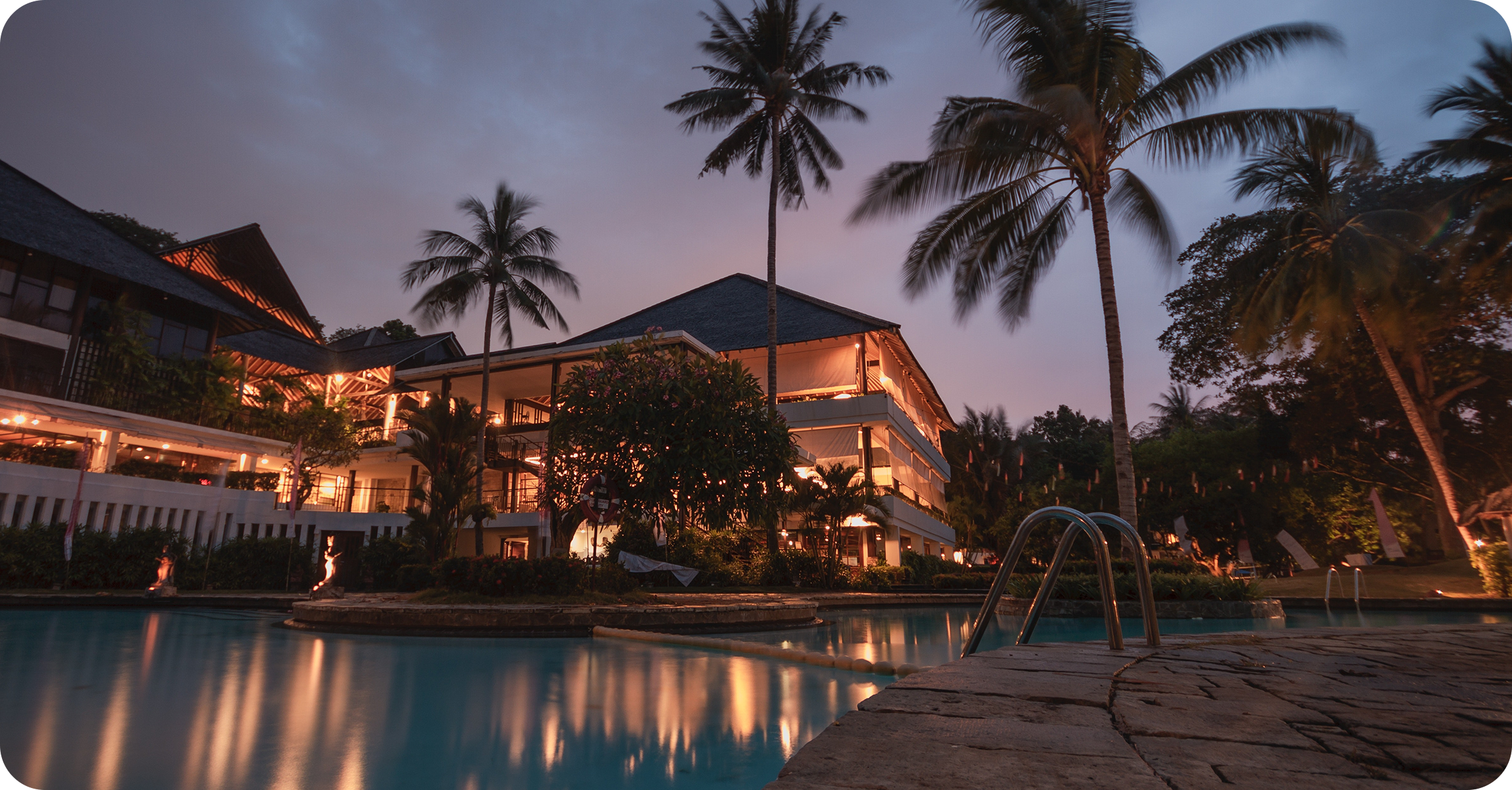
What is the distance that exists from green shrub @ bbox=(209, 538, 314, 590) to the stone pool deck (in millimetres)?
20106

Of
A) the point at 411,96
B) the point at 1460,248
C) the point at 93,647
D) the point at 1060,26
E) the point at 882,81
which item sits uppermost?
the point at 882,81

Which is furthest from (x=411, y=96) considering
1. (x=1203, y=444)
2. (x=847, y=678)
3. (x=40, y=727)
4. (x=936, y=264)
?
(x=1203, y=444)

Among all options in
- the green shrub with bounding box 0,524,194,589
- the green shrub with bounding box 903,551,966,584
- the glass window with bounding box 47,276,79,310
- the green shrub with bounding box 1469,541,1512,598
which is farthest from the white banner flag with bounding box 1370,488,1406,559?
the glass window with bounding box 47,276,79,310

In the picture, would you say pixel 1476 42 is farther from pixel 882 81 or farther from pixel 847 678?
pixel 882 81

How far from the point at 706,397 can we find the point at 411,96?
25.5ft

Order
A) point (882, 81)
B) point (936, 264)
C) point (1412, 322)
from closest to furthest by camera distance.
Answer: point (936, 264) → point (1412, 322) → point (882, 81)

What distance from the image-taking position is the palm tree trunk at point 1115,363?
12.4 m

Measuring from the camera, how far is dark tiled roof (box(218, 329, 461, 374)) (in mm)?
32219

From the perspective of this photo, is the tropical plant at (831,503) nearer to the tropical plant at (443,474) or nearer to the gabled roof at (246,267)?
the tropical plant at (443,474)

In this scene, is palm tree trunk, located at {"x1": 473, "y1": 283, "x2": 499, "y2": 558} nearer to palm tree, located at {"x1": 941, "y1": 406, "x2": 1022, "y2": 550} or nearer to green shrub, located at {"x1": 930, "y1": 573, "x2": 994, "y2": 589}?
green shrub, located at {"x1": 930, "y1": 573, "x2": 994, "y2": 589}

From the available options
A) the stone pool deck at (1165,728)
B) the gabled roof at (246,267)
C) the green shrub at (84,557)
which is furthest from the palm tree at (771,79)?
the gabled roof at (246,267)

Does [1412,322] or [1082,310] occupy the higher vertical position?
[1412,322]

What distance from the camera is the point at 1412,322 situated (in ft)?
67.1

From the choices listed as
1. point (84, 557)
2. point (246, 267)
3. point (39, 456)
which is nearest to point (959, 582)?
point (84, 557)
